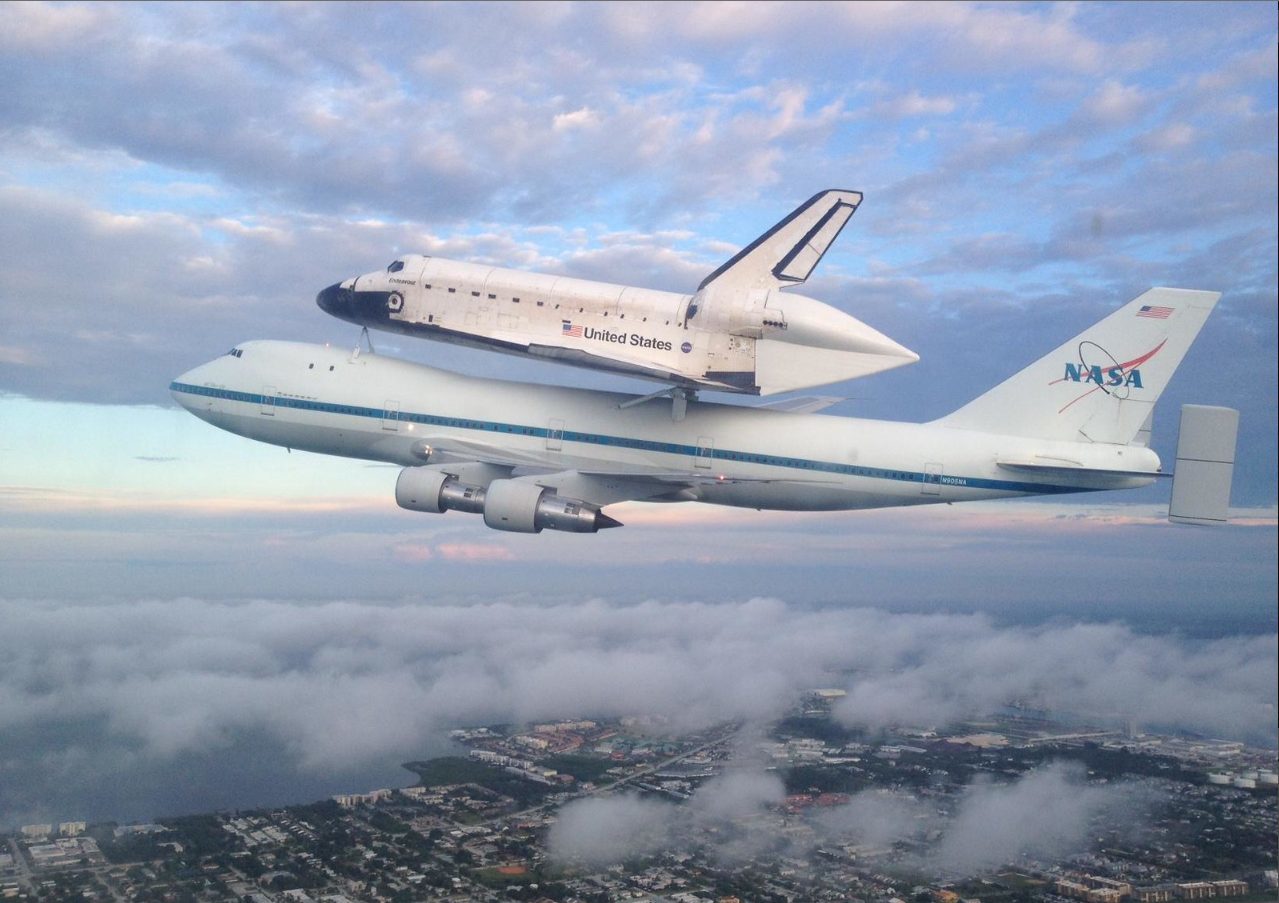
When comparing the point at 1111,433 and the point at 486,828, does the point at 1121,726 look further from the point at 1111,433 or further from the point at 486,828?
the point at 486,828

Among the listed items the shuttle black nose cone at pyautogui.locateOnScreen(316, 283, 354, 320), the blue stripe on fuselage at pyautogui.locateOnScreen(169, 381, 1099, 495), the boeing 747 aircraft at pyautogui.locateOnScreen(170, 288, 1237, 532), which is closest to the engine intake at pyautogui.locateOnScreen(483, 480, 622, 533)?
the boeing 747 aircraft at pyautogui.locateOnScreen(170, 288, 1237, 532)

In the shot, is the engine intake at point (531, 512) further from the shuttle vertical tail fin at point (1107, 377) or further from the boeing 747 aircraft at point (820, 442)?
the shuttle vertical tail fin at point (1107, 377)

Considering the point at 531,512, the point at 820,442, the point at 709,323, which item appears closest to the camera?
the point at 709,323

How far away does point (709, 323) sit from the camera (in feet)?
61.1

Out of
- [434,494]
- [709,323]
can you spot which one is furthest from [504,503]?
[709,323]

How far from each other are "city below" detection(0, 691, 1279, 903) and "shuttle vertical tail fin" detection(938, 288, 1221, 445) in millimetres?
10705

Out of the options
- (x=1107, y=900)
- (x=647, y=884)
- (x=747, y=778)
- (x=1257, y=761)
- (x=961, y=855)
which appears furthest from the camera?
(x=1257, y=761)

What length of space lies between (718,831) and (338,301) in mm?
15274

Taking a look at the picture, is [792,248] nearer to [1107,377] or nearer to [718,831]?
[1107,377]

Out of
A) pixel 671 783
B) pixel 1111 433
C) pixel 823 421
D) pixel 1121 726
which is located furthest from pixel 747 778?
pixel 1121 726

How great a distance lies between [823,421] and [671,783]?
10447 millimetres

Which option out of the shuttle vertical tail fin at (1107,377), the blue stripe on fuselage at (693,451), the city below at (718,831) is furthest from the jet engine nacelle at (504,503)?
the shuttle vertical tail fin at (1107,377)

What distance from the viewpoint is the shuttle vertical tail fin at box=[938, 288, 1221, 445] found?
66.5 ft

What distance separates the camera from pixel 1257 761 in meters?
33.1
